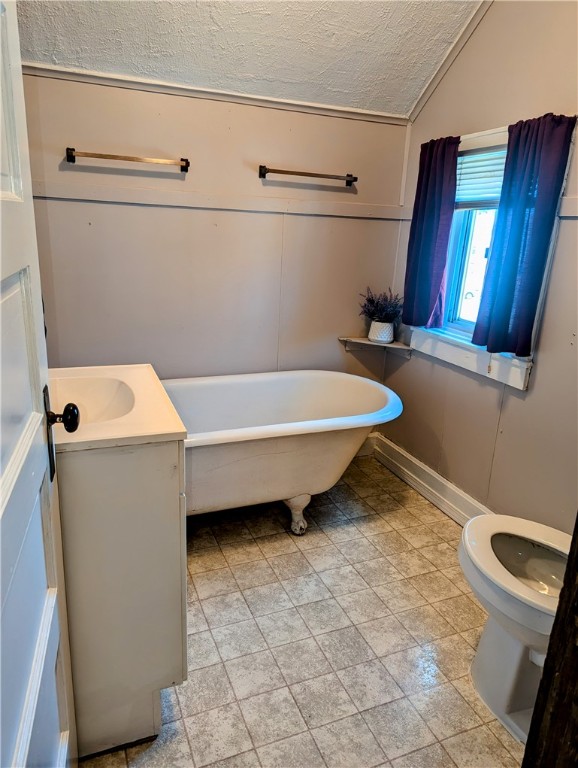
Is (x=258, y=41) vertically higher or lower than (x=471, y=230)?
higher

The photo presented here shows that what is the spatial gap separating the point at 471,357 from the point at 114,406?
1.71 meters

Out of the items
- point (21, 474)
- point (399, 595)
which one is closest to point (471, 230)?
point (399, 595)

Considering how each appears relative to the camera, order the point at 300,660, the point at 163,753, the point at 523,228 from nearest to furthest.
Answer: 1. the point at 163,753
2. the point at 300,660
3. the point at 523,228

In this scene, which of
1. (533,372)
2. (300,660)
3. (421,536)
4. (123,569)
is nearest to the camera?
(123,569)

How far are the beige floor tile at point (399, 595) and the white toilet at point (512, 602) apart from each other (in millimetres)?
352

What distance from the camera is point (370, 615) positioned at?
203 cm

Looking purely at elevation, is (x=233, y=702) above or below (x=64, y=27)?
below

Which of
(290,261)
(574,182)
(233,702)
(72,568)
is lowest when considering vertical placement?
(233,702)

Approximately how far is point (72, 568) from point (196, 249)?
6.08ft

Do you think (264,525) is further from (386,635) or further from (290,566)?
(386,635)

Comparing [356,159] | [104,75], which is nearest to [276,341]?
[356,159]

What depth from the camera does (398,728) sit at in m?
1.57

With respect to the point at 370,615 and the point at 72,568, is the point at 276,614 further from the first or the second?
the point at 72,568

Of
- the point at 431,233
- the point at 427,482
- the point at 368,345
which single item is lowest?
the point at 427,482
